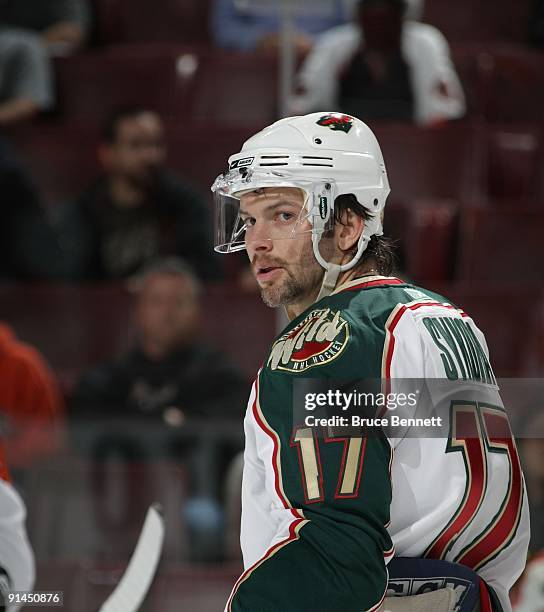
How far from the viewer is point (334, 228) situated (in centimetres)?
196

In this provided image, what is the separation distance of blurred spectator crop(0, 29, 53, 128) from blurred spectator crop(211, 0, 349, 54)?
31.1 inches

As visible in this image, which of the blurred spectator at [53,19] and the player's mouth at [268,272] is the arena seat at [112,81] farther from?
the player's mouth at [268,272]

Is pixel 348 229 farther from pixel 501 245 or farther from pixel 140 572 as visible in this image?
pixel 501 245

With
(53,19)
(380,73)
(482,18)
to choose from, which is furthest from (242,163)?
(482,18)

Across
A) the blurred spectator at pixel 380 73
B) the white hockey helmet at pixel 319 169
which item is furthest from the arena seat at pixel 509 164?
the white hockey helmet at pixel 319 169

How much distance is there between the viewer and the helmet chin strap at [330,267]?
193cm

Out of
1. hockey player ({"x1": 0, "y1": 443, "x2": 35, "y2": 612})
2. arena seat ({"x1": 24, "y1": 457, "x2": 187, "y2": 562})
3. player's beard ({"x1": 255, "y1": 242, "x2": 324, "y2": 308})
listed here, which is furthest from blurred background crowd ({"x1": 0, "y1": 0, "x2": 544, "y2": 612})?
player's beard ({"x1": 255, "y1": 242, "x2": 324, "y2": 308})

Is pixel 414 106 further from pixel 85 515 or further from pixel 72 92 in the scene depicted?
pixel 85 515

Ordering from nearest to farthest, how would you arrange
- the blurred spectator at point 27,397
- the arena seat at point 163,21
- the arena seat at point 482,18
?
1. the blurred spectator at point 27,397
2. the arena seat at point 482,18
3. the arena seat at point 163,21

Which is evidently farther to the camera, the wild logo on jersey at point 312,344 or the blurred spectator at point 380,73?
the blurred spectator at point 380,73

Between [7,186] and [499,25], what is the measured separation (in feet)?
7.64

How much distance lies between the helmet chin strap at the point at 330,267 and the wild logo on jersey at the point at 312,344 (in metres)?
0.11


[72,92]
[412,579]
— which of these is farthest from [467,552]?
[72,92]

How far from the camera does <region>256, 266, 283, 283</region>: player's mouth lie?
76.8 inches
